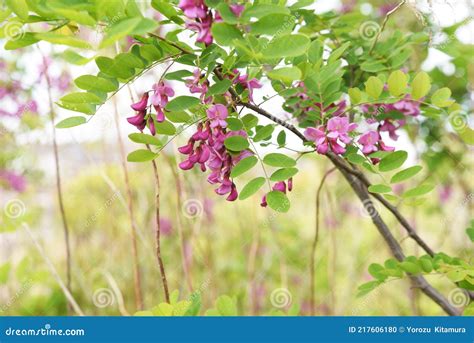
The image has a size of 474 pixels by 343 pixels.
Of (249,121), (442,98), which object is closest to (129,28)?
(249,121)

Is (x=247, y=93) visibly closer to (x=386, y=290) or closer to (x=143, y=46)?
(x=143, y=46)

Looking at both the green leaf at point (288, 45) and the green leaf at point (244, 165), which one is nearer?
the green leaf at point (288, 45)

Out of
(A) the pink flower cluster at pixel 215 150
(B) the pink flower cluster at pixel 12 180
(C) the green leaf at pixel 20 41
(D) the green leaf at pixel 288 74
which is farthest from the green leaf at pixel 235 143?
(B) the pink flower cluster at pixel 12 180

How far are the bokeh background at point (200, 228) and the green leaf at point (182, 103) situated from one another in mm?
403

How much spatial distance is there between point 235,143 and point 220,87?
0.07m

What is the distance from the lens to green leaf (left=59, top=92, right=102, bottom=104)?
1.98 feet

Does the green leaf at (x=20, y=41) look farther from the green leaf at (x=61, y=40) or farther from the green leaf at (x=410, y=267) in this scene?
the green leaf at (x=410, y=267)

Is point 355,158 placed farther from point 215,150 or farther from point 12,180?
point 12,180

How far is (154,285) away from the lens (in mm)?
2037

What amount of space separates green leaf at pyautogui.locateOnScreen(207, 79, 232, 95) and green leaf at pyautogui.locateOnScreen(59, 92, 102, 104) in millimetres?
129

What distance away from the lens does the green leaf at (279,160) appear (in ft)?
2.21

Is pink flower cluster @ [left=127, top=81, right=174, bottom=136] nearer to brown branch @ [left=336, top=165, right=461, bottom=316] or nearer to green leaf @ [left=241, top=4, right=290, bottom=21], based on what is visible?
green leaf @ [left=241, top=4, right=290, bottom=21]

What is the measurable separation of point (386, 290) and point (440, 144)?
3.10ft
